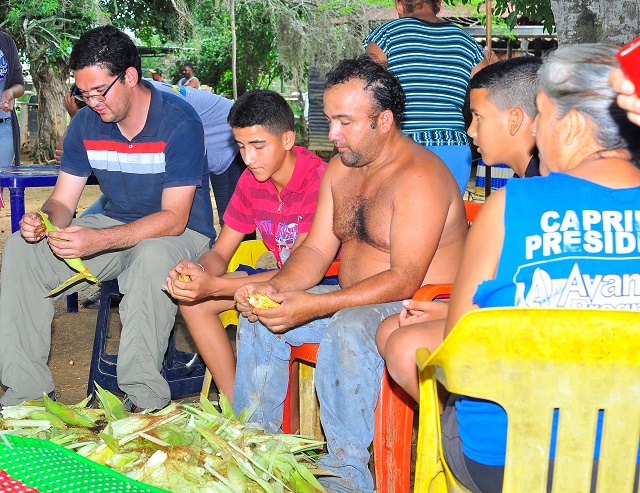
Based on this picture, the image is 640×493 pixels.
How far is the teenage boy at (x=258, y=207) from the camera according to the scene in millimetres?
3584

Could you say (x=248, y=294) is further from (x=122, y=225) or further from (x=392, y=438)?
(x=122, y=225)

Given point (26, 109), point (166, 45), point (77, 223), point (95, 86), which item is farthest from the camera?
point (166, 45)

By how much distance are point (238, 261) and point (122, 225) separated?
23.9 inches

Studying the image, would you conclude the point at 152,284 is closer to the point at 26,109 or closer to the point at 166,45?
the point at 26,109

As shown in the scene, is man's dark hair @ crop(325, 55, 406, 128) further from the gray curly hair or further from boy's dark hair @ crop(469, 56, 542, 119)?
the gray curly hair

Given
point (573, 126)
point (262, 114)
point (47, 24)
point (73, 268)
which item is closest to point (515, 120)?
point (573, 126)

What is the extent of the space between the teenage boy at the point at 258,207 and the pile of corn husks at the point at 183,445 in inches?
17.7

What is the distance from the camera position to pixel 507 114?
3070 millimetres

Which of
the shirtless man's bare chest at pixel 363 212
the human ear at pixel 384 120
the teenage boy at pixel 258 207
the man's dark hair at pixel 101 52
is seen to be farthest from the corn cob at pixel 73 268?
the human ear at pixel 384 120

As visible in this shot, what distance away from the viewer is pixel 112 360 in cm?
400

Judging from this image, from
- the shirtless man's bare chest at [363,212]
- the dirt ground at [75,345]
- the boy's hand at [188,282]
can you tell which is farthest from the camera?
the dirt ground at [75,345]

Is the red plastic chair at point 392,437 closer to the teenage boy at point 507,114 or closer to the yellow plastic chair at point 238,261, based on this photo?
the teenage boy at point 507,114

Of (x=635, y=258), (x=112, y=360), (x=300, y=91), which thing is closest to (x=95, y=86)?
(x=112, y=360)

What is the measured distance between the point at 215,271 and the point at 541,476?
2.18m
